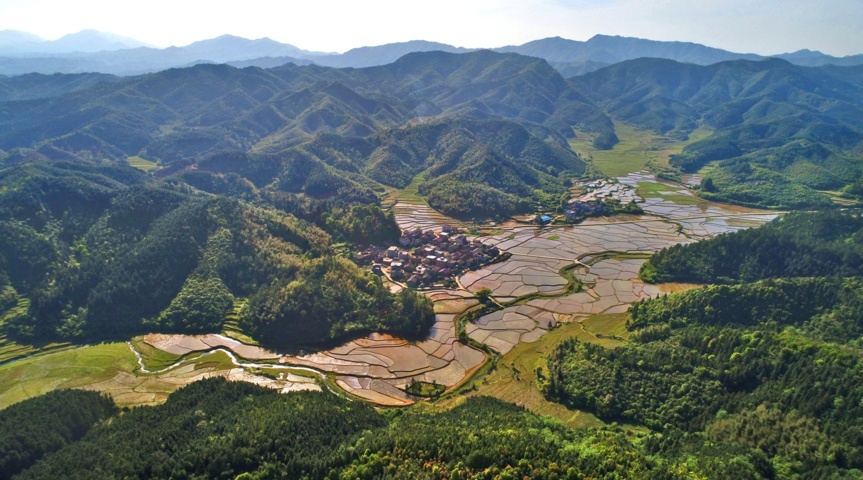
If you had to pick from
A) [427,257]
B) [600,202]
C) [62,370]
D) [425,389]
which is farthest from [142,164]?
[425,389]

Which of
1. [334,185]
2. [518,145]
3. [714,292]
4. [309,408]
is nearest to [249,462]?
[309,408]

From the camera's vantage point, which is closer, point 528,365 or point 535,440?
point 535,440

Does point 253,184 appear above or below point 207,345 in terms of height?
above

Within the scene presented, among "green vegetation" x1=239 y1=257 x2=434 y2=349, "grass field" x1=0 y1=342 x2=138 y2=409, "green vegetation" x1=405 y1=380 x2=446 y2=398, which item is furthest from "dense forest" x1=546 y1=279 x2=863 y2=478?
"grass field" x1=0 y1=342 x2=138 y2=409

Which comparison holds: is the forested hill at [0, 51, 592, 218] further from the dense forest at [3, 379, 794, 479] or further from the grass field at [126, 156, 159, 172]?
the dense forest at [3, 379, 794, 479]

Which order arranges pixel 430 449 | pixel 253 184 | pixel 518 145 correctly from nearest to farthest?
1. pixel 430 449
2. pixel 253 184
3. pixel 518 145

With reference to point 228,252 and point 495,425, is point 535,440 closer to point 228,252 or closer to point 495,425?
point 495,425
